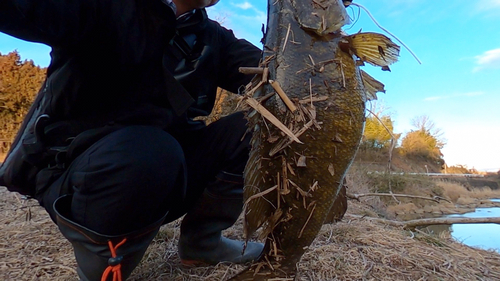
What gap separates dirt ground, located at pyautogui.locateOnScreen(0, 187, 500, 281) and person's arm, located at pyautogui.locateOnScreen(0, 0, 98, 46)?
1359 millimetres

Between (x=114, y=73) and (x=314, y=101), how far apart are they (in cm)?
97

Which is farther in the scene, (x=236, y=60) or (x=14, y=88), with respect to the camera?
(x=14, y=88)

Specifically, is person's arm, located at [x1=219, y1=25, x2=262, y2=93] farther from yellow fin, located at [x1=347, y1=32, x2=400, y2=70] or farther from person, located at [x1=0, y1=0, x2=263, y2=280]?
yellow fin, located at [x1=347, y1=32, x2=400, y2=70]

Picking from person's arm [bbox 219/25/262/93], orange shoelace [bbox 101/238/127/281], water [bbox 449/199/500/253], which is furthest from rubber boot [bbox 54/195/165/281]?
water [bbox 449/199/500/253]

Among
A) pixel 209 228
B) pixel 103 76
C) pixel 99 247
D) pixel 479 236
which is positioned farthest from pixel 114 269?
pixel 479 236

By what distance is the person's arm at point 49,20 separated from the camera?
1.08 meters

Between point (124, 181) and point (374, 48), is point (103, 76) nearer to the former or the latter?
point (124, 181)

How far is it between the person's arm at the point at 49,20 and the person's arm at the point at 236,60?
3.31 feet

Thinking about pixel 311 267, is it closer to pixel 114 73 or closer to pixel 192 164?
pixel 192 164

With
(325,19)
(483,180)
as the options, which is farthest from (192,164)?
(483,180)

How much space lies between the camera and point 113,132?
1521 millimetres

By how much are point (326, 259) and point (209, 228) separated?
838 mm

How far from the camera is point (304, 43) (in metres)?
1.38

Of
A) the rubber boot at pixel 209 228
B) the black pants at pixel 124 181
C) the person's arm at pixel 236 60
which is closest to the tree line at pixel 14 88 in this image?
the person's arm at pixel 236 60
